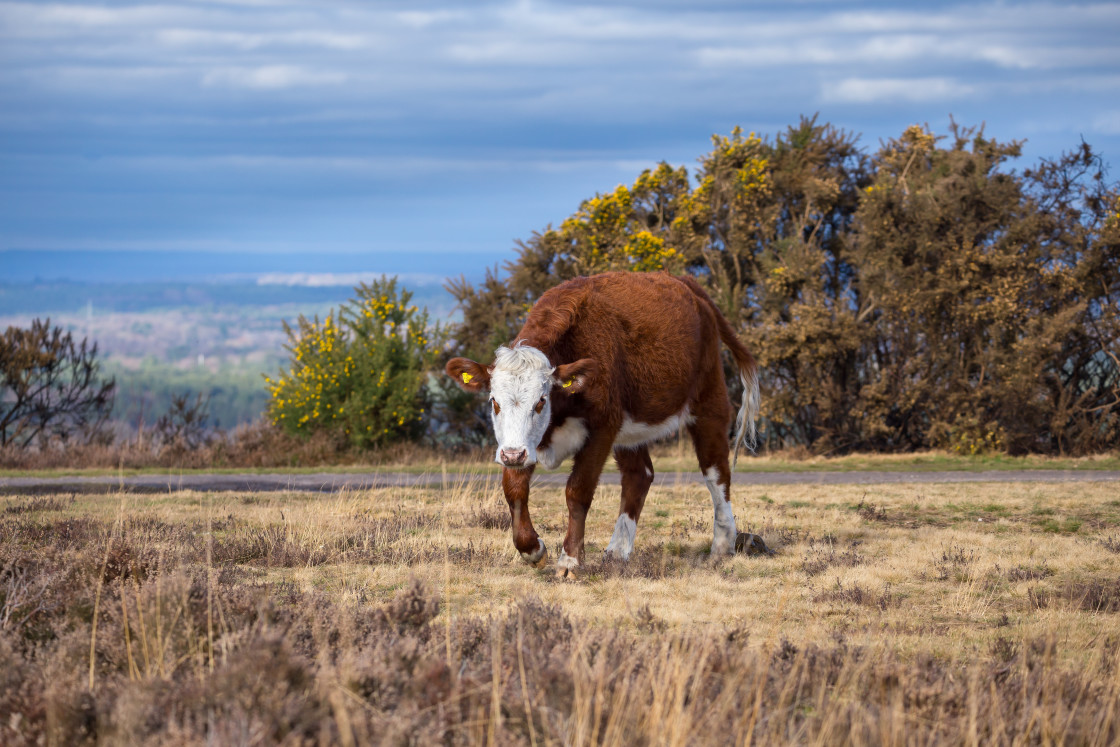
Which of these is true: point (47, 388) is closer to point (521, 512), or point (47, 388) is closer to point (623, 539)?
point (623, 539)

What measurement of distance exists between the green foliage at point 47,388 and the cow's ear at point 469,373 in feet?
57.9

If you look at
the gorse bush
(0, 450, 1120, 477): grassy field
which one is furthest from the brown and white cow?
the gorse bush

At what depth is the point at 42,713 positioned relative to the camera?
4.32 metres

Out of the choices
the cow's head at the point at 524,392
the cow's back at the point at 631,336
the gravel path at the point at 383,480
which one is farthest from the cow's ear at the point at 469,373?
the gravel path at the point at 383,480

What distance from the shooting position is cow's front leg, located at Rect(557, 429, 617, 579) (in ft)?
26.1

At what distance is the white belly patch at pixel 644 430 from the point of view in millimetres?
8422

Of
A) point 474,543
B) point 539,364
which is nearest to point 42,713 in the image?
point 539,364

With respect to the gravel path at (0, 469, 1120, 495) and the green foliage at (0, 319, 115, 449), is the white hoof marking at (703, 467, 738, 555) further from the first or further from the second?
the green foliage at (0, 319, 115, 449)

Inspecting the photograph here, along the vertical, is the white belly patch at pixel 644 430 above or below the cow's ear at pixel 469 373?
below

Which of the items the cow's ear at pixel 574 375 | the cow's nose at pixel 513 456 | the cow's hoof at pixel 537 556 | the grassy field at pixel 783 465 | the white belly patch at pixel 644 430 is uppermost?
the cow's ear at pixel 574 375

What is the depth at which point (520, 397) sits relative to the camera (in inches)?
285

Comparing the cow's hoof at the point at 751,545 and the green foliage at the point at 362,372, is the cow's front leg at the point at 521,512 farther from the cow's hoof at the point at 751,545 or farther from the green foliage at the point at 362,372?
the green foliage at the point at 362,372

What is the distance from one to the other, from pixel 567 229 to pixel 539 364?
18.0 metres

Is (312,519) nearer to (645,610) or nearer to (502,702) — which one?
(645,610)
